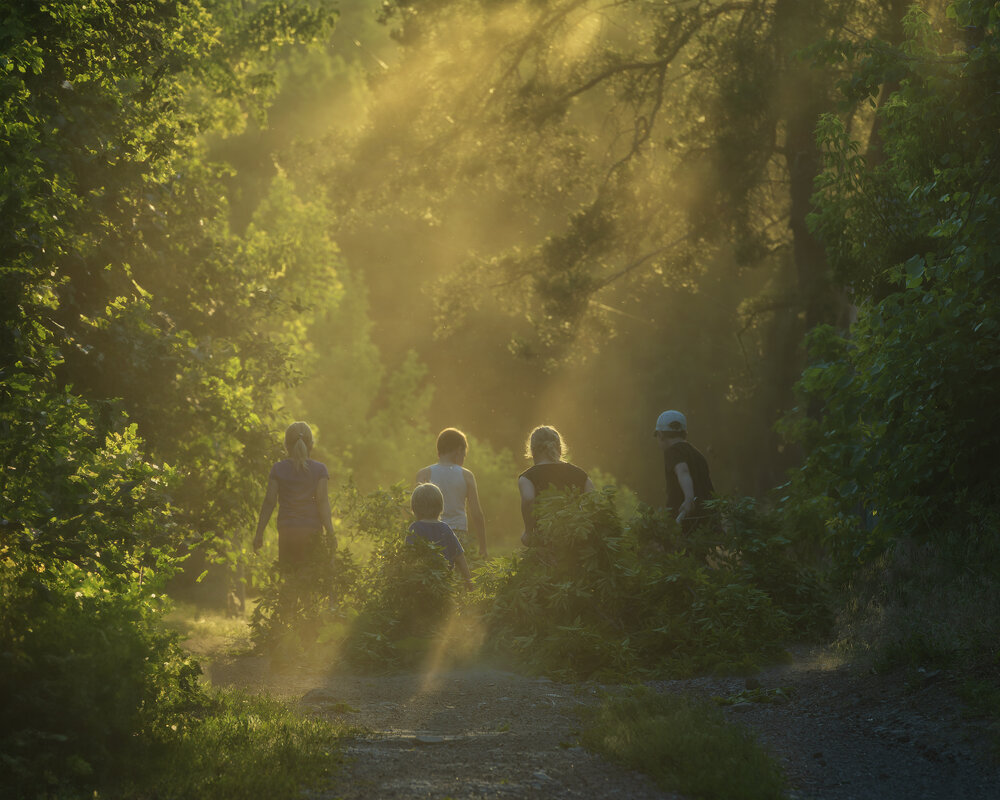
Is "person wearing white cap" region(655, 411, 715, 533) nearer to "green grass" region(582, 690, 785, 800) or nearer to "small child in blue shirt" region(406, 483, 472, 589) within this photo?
"small child in blue shirt" region(406, 483, 472, 589)

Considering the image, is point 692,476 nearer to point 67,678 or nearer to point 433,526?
point 433,526

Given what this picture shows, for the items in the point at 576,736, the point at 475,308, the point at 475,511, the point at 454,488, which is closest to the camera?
the point at 576,736

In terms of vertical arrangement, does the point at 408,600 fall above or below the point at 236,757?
above

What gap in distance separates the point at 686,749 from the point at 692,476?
4470 millimetres

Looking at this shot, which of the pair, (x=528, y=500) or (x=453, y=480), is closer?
(x=528, y=500)

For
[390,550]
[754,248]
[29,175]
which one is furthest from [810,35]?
[29,175]

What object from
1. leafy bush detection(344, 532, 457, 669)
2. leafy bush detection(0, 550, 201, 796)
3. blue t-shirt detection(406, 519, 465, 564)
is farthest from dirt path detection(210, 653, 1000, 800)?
blue t-shirt detection(406, 519, 465, 564)

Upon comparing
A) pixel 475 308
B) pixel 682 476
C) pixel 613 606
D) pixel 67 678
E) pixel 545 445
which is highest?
pixel 475 308

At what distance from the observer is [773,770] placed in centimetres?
497

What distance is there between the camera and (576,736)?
584 centimetres

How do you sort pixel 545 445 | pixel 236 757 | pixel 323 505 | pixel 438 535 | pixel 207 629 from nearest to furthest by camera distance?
pixel 236 757 < pixel 545 445 < pixel 438 535 < pixel 323 505 < pixel 207 629

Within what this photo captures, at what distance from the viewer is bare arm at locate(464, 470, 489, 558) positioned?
10.1m

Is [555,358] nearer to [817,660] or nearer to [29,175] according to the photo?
[817,660]

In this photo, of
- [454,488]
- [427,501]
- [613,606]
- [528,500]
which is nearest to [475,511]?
[454,488]
